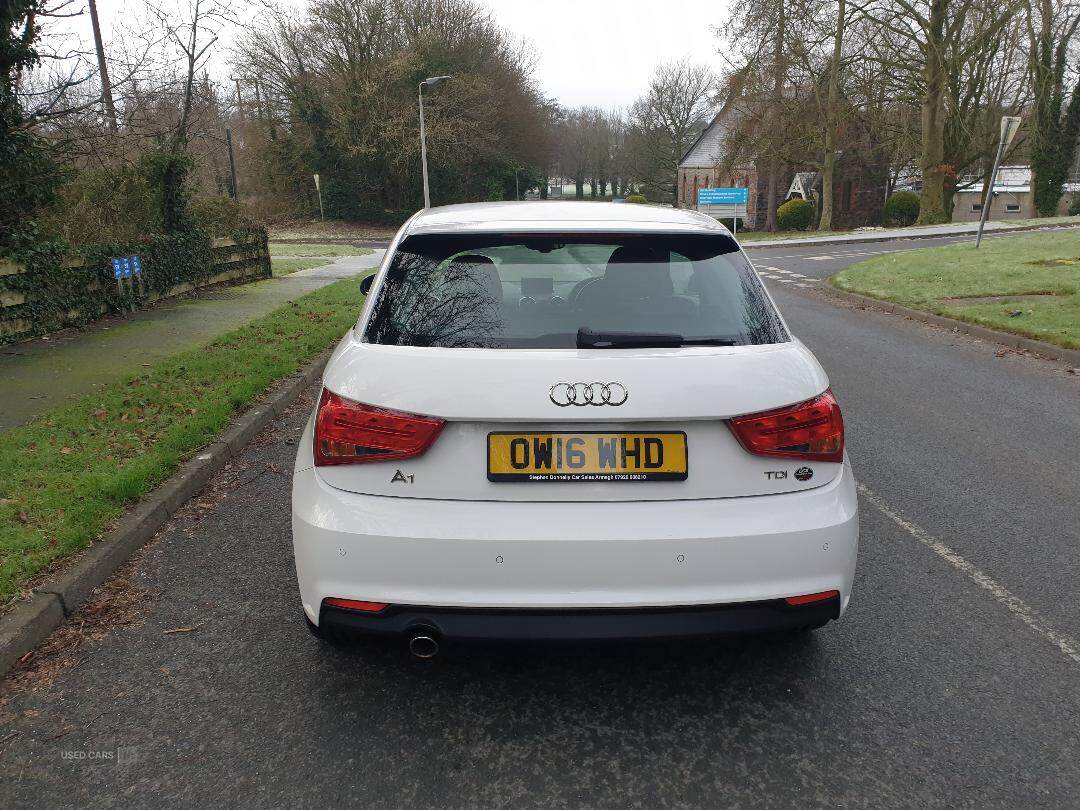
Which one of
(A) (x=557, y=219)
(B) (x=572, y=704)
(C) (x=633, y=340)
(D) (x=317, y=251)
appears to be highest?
(A) (x=557, y=219)

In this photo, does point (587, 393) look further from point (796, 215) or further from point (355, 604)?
point (796, 215)

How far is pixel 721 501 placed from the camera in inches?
97.7

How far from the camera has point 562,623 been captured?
8.01 ft

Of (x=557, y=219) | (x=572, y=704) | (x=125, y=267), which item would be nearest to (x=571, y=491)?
(x=572, y=704)

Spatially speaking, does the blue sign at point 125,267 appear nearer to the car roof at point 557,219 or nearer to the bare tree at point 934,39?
the car roof at point 557,219

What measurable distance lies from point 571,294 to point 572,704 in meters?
1.45

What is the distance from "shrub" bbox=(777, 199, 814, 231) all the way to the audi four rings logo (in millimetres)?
49428

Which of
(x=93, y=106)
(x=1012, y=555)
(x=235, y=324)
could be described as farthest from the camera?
(x=235, y=324)

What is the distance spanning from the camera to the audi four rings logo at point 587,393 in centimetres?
239

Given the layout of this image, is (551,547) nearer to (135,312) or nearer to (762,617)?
(762,617)

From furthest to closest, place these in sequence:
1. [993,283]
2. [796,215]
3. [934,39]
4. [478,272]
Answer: [796,215] < [934,39] < [993,283] < [478,272]

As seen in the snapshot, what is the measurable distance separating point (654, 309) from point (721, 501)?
2.30 feet

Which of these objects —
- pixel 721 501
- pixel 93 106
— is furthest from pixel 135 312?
pixel 721 501

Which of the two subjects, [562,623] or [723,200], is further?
[723,200]
